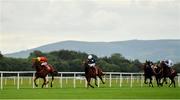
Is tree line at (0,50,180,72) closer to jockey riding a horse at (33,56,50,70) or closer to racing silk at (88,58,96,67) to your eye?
racing silk at (88,58,96,67)

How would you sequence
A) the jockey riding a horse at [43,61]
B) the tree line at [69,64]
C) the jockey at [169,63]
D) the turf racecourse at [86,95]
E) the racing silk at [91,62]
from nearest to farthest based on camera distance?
the turf racecourse at [86,95], the jockey riding a horse at [43,61], the racing silk at [91,62], the jockey at [169,63], the tree line at [69,64]

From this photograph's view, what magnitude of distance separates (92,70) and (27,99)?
13.5m

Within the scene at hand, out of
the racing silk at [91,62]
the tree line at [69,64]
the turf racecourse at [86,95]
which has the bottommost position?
the turf racecourse at [86,95]

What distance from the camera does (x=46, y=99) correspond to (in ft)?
58.4

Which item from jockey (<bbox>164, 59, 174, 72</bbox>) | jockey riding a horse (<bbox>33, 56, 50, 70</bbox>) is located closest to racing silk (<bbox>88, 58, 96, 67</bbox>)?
jockey riding a horse (<bbox>33, 56, 50, 70</bbox>)

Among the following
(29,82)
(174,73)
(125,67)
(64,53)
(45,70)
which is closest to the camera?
(45,70)

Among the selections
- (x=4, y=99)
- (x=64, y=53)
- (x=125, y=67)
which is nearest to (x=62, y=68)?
(x=125, y=67)

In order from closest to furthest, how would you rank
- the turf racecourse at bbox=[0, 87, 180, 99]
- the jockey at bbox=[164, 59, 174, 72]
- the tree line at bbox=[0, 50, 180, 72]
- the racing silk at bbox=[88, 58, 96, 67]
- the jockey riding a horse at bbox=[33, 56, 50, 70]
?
the turf racecourse at bbox=[0, 87, 180, 99], the jockey riding a horse at bbox=[33, 56, 50, 70], the racing silk at bbox=[88, 58, 96, 67], the jockey at bbox=[164, 59, 174, 72], the tree line at bbox=[0, 50, 180, 72]

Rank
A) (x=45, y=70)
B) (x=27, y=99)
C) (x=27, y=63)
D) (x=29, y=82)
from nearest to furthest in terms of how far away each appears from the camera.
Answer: (x=27, y=99), (x=45, y=70), (x=29, y=82), (x=27, y=63)

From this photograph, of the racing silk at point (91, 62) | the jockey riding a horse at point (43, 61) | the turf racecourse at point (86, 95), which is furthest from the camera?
the racing silk at point (91, 62)

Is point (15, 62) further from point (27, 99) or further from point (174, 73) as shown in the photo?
point (27, 99)

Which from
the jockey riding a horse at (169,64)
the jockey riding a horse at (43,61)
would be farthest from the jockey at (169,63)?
the jockey riding a horse at (43,61)

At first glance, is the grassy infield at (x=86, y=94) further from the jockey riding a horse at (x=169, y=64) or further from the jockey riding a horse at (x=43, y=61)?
the jockey riding a horse at (x=169, y=64)

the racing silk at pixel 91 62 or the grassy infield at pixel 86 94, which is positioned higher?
the racing silk at pixel 91 62
